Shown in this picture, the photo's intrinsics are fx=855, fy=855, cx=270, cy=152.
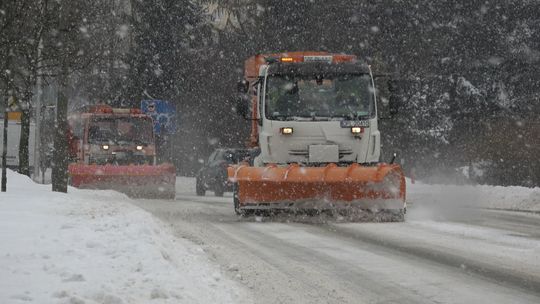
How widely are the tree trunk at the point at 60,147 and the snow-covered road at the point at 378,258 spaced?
166 inches

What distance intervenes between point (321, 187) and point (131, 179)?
10.6 metres

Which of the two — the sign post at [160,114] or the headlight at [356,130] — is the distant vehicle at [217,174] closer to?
the sign post at [160,114]

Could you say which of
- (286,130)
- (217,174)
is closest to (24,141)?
(217,174)

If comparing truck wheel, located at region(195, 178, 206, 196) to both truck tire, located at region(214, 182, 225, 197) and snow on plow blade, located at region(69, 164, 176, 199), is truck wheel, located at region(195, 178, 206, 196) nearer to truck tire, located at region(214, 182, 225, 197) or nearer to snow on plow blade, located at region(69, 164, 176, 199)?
truck tire, located at region(214, 182, 225, 197)

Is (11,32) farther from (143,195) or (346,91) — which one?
(143,195)

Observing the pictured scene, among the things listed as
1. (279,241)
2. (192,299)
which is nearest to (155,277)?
(192,299)

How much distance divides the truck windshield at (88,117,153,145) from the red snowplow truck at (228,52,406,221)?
34.3 ft

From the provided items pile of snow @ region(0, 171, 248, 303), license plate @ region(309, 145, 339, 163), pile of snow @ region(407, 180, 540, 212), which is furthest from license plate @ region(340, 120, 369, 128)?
pile of snow @ region(0, 171, 248, 303)

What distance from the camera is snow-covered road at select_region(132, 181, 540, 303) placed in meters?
6.89

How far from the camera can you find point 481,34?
4169 centimetres

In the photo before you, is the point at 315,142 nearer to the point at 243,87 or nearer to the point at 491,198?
the point at 243,87

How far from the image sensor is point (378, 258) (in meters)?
9.12

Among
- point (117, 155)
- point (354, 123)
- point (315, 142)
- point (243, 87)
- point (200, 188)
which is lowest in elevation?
point (200, 188)

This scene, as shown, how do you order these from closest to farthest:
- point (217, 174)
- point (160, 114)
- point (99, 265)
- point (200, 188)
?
point (99, 265), point (217, 174), point (160, 114), point (200, 188)
